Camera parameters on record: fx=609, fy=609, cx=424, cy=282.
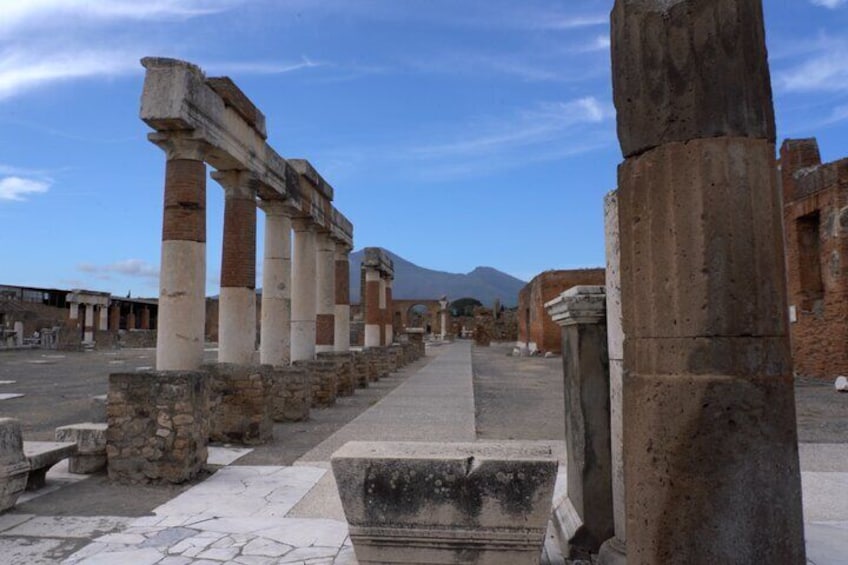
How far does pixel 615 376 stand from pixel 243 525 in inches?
125

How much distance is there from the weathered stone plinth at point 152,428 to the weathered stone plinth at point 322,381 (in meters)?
5.97

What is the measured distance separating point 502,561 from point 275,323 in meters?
8.31

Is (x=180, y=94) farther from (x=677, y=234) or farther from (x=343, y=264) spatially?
(x=343, y=264)

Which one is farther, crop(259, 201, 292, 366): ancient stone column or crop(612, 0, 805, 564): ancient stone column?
crop(259, 201, 292, 366): ancient stone column

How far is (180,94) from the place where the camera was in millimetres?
7188

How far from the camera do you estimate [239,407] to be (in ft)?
27.7

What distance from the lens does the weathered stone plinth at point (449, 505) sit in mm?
3471

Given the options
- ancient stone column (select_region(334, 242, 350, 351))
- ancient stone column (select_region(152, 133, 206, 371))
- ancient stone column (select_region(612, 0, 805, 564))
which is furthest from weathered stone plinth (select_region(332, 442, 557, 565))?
ancient stone column (select_region(334, 242, 350, 351))

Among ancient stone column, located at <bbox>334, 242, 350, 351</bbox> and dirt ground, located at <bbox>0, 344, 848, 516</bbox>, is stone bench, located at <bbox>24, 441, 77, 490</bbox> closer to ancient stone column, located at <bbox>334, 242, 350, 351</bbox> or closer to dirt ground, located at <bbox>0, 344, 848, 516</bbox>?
dirt ground, located at <bbox>0, 344, 848, 516</bbox>

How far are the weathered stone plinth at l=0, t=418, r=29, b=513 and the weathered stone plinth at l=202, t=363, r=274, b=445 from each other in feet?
9.88

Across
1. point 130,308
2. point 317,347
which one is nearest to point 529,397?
point 317,347

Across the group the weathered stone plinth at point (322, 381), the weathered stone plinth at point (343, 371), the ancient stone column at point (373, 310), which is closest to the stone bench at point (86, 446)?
the weathered stone plinth at point (322, 381)

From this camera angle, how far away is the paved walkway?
418cm

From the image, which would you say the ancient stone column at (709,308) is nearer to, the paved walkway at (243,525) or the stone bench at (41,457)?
the paved walkway at (243,525)
